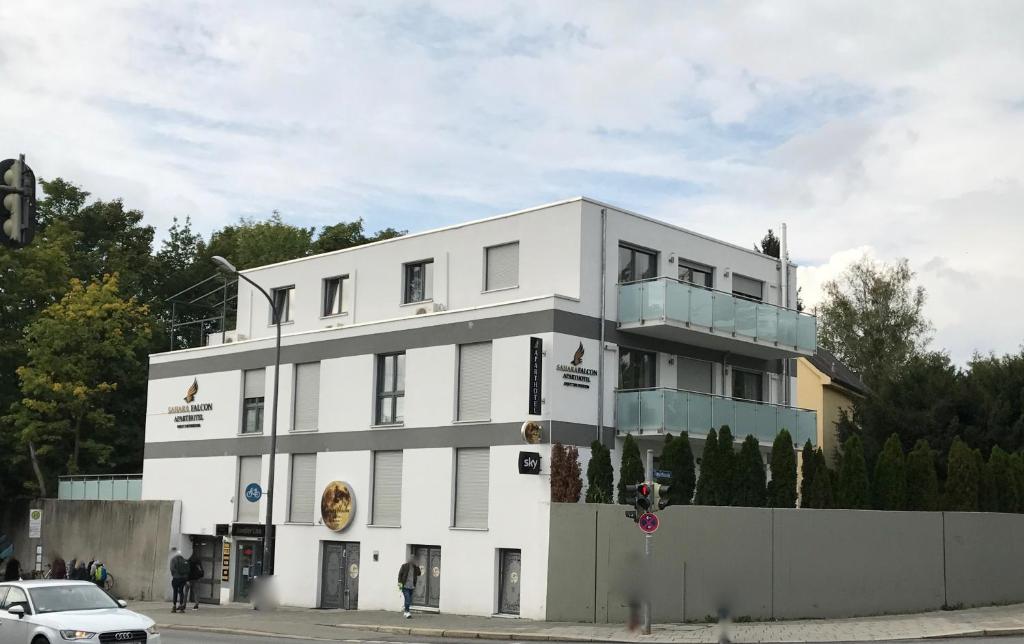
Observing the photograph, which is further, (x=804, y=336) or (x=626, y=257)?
(x=804, y=336)

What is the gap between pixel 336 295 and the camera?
122ft

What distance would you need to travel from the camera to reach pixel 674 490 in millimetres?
29453

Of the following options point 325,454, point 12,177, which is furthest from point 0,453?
point 12,177

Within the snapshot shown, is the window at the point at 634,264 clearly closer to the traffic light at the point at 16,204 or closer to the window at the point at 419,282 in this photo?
the window at the point at 419,282

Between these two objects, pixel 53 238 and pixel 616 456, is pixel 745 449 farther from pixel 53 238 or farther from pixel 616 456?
pixel 53 238

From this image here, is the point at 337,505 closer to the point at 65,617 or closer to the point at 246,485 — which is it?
the point at 246,485

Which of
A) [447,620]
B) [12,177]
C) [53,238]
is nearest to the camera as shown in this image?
[12,177]

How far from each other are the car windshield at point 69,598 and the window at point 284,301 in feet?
68.4

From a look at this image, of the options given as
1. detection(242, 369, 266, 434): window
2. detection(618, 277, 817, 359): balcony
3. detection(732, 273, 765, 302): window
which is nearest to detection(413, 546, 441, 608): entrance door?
detection(618, 277, 817, 359): balcony

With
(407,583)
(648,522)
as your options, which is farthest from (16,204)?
(407,583)

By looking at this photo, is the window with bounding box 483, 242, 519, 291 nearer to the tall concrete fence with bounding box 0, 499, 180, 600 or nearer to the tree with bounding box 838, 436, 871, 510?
the tree with bounding box 838, 436, 871, 510

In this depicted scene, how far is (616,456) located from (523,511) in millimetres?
3179

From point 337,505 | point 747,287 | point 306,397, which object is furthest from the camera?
point 747,287

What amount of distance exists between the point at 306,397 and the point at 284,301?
4.16 m
